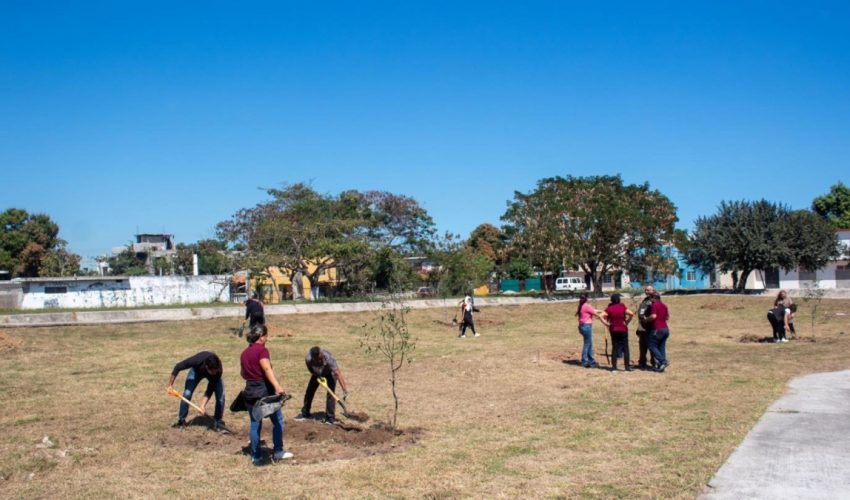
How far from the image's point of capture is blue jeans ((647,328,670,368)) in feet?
49.2

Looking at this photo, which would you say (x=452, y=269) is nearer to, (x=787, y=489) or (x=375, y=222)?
(x=375, y=222)

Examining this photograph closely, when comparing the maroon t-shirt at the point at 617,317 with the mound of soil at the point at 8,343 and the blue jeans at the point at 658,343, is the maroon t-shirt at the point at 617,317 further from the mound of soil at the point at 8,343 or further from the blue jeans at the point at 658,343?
the mound of soil at the point at 8,343

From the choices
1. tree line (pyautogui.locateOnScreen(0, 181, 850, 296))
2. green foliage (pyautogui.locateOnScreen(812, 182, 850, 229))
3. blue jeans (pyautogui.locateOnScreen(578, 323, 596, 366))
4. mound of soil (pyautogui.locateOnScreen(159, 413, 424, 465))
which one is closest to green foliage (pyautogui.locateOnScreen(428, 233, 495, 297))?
tree line (pyautogui.locateOnScreen(0, 181, 850, 296))

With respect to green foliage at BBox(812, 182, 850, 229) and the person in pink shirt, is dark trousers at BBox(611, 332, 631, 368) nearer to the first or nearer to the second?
the person in pink shirt

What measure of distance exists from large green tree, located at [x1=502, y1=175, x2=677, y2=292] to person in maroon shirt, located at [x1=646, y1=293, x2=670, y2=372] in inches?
1127

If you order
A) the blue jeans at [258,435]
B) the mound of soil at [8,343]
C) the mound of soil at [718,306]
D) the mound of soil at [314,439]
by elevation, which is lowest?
the mound of soil at [314,439]

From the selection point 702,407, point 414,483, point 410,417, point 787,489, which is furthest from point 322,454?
point 702,407

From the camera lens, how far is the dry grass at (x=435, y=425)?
290 inches

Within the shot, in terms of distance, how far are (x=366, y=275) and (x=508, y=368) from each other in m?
28.1

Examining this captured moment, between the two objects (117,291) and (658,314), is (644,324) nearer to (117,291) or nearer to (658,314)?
(658,314)

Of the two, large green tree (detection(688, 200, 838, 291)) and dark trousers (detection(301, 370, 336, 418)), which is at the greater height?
large green tree (detection(688, 200, 838, 291))

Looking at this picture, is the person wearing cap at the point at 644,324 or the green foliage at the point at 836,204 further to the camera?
the green foliage at the point at 836,204

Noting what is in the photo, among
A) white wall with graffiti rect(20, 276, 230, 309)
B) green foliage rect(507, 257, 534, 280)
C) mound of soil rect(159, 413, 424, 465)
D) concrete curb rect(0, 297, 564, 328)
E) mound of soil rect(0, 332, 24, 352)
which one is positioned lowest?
mound of soil rect(159, 413, 424, 465)

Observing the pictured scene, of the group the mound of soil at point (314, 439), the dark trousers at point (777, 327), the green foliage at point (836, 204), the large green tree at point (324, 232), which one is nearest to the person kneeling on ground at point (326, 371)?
the mound of soil at point (314, 439)
